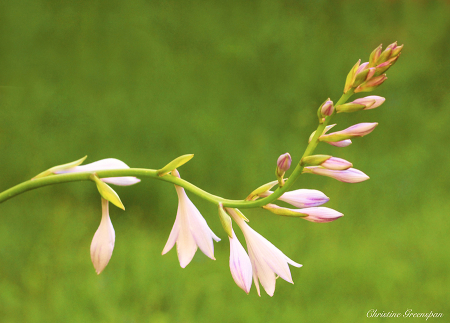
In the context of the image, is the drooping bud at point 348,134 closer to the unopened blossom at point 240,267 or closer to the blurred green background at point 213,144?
the unopened blossom at point 240,267

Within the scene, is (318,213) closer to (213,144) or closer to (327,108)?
(327,108)

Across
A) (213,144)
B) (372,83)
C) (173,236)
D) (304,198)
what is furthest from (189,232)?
(213,144)

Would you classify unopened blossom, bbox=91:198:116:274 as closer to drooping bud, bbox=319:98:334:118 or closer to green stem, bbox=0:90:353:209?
green stem, bbox=0:90:353:209

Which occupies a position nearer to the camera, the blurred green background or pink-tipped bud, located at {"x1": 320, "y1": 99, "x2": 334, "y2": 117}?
pink-tipped bud, located at {"x1": 320, "y1": 99, "x2": 334, "y2": 117}

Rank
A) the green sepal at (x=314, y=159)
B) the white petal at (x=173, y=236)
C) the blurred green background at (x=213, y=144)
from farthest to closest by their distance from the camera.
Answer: the blurred green background at (x=213, y=144) → the white petal at (x=173, y=236) → the green sepal at (x=314, y=159)

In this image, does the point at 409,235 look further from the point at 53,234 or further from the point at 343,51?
the point at 53,234

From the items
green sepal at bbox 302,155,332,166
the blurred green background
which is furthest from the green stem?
the blurred green background

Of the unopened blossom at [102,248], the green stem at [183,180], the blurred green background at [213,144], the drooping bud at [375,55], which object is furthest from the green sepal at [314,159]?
the blurred green background at [213,144]
